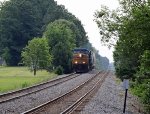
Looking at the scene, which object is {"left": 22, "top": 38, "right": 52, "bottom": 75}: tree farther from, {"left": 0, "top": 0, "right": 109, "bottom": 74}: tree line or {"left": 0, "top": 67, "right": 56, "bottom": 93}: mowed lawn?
{"left": 0, "top": 0, "right": 109, "bottom": 74}: tree line

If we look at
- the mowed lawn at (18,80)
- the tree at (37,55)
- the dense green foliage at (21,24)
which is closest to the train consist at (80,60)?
the tree at (37,55)

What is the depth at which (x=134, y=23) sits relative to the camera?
27.1 m

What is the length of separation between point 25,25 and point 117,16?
89019mm

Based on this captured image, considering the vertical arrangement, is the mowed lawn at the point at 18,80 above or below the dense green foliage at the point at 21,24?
below

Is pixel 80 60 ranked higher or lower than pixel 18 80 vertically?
higher

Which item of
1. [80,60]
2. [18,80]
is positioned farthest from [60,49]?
[18,80]

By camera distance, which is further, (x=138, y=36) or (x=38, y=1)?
(x=38, y=1)

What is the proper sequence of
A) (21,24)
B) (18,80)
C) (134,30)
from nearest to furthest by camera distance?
(134,30), (18,80), (21,24)

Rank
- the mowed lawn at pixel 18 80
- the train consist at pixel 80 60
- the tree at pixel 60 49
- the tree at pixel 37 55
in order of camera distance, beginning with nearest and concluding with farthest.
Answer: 1. the mowed lawn at pixel 18 80
2. the tree at pixel 37 55
3. the train consist at pixel 80 60
4. the tree at pixel 60 49

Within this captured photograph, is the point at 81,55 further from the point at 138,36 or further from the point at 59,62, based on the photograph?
the point at 138,36

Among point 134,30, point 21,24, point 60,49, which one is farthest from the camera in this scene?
point 21,24

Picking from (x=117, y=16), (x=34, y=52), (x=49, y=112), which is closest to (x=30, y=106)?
(x=49, y=112)

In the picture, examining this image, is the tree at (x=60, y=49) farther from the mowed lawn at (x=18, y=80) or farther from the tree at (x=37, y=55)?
the mowed lawn at (x=18, y=80)

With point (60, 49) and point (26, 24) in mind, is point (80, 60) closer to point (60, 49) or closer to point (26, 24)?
point (60, 49)
